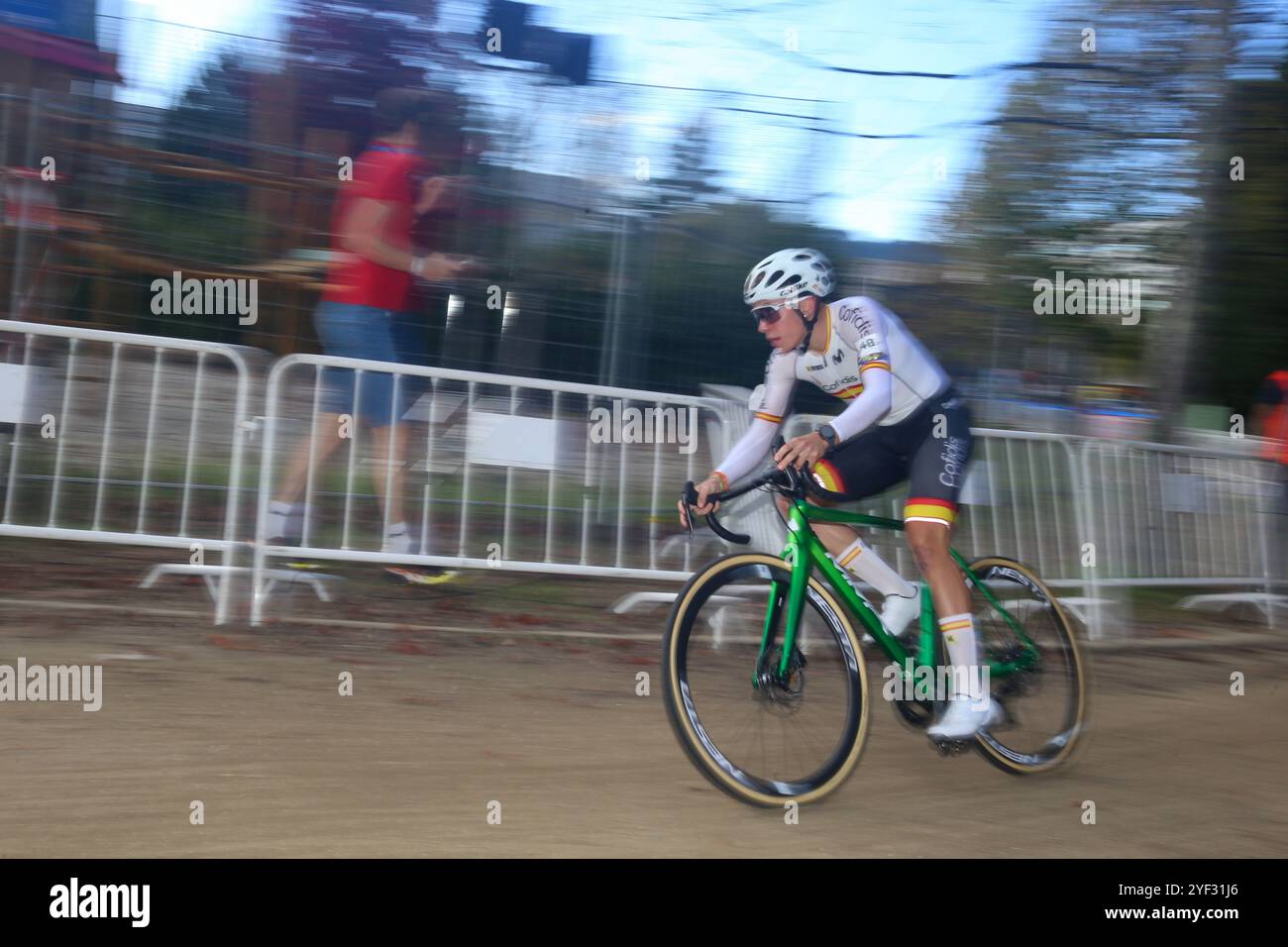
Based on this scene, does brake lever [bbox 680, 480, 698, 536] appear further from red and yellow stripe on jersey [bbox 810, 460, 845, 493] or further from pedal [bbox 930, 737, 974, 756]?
pedal [bbox 930, 737, 974, 756]

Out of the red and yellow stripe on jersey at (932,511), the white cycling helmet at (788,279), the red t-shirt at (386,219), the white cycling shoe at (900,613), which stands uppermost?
the red t-shirt at (386,219)

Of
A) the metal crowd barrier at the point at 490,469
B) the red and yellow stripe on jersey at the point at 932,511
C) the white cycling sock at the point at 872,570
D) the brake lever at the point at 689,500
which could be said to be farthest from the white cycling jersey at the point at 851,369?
the metal crowd barrier at the point at 490,469

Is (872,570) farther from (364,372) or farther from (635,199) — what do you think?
(635,199)

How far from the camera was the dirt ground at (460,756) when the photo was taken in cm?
358

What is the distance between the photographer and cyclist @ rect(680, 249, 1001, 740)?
4.07 meters

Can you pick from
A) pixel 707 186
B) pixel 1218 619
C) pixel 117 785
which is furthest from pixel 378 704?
pixel 1218 619

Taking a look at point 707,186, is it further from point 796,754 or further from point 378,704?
point 796,754

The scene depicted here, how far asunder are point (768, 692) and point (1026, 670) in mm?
1191

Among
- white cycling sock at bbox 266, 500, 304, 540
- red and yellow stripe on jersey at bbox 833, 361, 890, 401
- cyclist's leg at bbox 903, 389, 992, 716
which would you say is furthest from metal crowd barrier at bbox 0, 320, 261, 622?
cyclist's leg at bbox 903, 389, 992, 716

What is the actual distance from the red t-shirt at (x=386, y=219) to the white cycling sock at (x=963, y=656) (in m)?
3.67

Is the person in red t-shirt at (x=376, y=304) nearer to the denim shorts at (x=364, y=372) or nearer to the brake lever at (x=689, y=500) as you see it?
the denim shorts at (x=364, y=372)

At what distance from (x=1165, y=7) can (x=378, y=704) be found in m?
7.39

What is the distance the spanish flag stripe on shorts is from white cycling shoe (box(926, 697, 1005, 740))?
82cm

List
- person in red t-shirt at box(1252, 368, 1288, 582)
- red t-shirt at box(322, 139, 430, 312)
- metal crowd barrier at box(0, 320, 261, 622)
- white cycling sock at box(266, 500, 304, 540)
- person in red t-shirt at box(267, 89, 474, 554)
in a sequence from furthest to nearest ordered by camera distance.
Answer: person in red t-shirt at box(1252, 368, 1288, 582) → red t-shirt at box(322, 139, 430, 312) → person in red t-shirt at box(267, 89, 474, 554) → white cycling sock at box(266, 500, 304, 540) → metal crowd barrier at box(0, 320, 261, 622)
